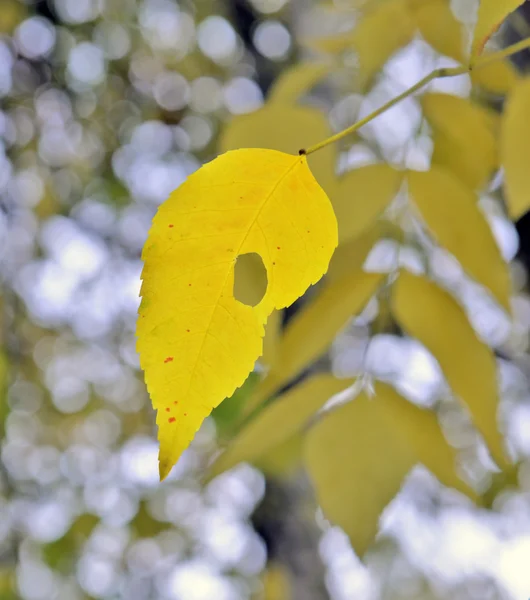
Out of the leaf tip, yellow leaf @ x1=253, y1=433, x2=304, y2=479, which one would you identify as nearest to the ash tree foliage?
the leaf tip

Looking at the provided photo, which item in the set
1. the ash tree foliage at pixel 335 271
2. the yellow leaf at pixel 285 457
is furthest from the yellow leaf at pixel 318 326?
the yellow leaf at pixel 285 457

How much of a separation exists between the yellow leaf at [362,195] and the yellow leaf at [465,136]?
0.08 m

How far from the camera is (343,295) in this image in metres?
0.45

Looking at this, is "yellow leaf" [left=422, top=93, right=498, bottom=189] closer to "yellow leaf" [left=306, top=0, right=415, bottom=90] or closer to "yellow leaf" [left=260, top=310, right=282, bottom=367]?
"yellow leaf" [left=306, top=0, right=415, bottom=90]

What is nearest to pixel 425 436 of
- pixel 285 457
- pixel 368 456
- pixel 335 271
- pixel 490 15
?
pixel 368 456

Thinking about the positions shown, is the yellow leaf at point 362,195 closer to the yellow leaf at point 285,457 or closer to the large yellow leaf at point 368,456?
the large yellow leaf at point 368,456

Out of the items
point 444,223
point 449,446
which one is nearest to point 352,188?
point 444,223

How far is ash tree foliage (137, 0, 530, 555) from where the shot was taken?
0.24 metres

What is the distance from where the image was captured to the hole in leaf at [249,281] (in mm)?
362

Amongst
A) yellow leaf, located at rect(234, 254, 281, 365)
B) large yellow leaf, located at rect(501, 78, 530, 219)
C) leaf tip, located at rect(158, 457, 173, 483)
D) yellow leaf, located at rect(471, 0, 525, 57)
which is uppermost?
yellow leaf, located at rect(471, 0, 525, 57)

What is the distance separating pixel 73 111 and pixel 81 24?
0.23 meters

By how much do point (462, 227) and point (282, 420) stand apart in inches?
7.0

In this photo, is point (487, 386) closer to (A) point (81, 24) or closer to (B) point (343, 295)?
(B) point (343, 295)

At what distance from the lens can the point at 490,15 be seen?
0.24 metres
